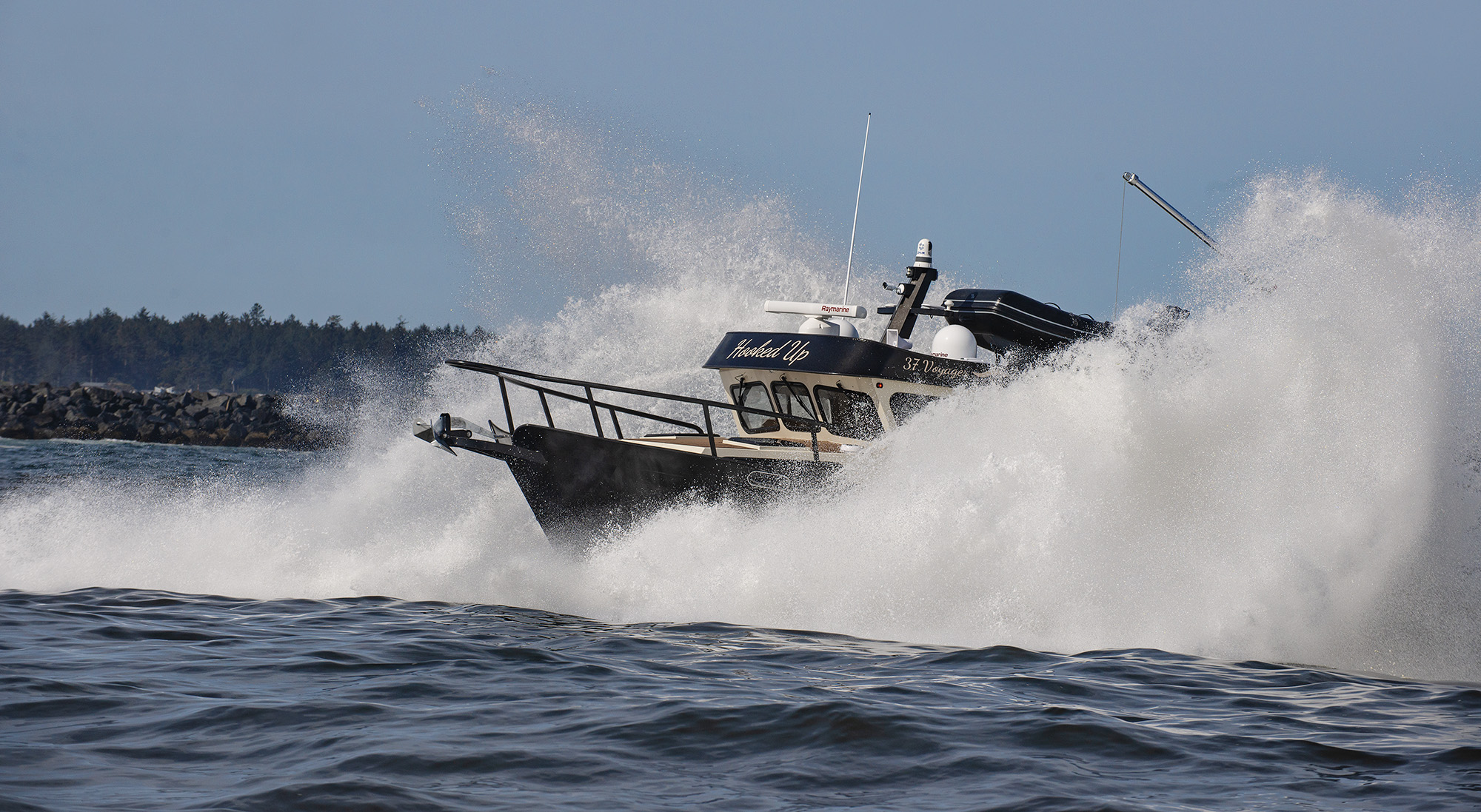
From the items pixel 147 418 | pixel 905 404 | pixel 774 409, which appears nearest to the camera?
pixel 905 404

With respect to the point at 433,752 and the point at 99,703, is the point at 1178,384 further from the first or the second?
the point at 99,703

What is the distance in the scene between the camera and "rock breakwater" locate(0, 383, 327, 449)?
52.1 metres

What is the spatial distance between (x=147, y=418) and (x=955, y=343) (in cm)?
5067

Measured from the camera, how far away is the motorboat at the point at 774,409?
982 centimetres

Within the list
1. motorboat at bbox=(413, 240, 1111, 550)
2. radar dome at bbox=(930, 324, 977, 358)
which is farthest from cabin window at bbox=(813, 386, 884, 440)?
radar dome at bbox=(930, 324, 977, 358)

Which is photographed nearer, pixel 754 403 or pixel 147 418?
pixel 754 403

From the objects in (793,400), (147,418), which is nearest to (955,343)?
(793,400)

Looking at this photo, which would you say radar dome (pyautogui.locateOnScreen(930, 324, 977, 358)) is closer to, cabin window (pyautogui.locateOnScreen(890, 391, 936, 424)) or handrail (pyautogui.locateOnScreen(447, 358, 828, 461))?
cabin window (pyautogui.locateOnScreen(890, 391, 936, 424))

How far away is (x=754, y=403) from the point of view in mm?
12406

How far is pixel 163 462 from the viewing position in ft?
104

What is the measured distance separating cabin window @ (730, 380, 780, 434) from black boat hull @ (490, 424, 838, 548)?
241cm

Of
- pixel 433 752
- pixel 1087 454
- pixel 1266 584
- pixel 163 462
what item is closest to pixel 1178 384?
pixel 1087 454

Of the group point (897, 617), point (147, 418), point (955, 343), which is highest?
point (147, 418)

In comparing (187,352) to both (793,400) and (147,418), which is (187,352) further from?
(793,400)
